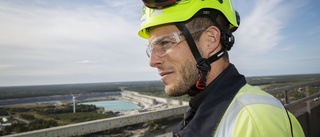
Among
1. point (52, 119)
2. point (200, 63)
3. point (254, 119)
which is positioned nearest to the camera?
point (254, 119)

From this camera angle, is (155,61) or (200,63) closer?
(200,63)

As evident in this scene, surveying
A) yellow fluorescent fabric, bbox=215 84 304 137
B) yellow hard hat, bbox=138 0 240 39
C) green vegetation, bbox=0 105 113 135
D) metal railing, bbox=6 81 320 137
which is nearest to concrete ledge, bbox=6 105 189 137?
metal railing, bbox=6 81 320 137

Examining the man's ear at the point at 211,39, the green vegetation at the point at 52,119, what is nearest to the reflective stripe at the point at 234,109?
the man's ear at the point at 211,39

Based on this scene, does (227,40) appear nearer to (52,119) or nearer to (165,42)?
(165,42)

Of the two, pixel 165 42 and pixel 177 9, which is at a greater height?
pixel 177 9

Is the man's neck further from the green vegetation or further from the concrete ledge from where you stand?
the green vegetation

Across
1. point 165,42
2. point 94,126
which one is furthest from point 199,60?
point 94,126

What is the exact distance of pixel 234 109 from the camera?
1045mm

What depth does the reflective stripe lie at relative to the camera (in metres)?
1.01

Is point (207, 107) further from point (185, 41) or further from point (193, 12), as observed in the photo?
point (193, 12)

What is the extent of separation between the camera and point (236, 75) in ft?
4.50

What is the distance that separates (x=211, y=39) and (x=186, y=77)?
1.47 feet

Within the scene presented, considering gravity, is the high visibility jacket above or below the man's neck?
below

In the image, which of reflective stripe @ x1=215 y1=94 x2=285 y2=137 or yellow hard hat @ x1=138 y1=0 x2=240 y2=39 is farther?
yellow hard hat @ x1=138 y1=0 x2=240 y2=39
